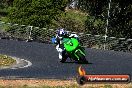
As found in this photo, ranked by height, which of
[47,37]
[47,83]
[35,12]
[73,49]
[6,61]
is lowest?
[47,37]

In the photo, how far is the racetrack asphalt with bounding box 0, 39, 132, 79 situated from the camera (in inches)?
Answer: 728

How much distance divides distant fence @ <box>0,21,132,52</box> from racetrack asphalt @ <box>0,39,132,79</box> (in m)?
2.65

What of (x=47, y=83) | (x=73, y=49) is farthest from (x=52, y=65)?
(x=47, y=83)

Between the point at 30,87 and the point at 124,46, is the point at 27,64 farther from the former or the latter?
the point at 124,46

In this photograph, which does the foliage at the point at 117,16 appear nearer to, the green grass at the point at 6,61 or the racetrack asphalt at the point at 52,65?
the racetrack asphalt at the point at 52,65

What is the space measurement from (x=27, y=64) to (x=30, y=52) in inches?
235

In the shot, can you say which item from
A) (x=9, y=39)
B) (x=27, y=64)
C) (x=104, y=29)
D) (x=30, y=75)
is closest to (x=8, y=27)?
(x=9, y=39)

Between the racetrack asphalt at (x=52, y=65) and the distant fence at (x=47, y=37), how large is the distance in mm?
2653

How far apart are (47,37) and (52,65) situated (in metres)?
14.9

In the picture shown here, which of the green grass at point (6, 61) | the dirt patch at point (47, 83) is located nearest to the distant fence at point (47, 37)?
the green grass at point (6, 61)

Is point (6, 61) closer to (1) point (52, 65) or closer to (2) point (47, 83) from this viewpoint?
(1) point (52, 65)

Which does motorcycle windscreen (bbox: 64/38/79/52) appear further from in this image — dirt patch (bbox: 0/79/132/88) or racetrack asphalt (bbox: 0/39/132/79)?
dirt patch (bbox: 0/79/132/88)

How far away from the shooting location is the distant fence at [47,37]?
3347cm

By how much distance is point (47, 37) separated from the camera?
120 feet
